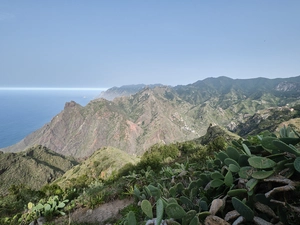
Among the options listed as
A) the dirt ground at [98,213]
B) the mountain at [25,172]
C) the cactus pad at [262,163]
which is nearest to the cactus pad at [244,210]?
the cactus pad at [262,163]

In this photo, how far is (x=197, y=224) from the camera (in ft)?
9.09

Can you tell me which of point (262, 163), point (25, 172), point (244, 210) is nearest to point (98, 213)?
point (244, 210)

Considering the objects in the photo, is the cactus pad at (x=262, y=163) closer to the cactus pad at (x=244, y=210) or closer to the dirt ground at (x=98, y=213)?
the cactus pad at (x=244, y=210)

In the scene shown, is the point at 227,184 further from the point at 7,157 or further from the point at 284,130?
the point at 7,157

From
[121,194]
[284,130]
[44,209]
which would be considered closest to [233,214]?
[284,130]

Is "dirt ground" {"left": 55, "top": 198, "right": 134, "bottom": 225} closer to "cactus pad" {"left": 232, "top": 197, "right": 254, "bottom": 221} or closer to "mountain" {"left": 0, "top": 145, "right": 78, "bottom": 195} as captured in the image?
"cactus pad" {"left": 232, "top": 197, "right": 254, "bottom": 221}

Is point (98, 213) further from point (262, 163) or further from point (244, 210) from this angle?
point (262, 163)

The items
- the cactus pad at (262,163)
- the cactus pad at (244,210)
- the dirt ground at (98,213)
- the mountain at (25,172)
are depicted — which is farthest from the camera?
the mountain at (25,172)

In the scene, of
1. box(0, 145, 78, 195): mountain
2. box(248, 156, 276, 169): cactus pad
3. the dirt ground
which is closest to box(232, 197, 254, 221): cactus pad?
box(248, 156, 276, 169): cactus pad

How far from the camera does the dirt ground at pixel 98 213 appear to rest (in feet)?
23.2

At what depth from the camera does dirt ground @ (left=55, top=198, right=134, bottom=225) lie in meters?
7.09

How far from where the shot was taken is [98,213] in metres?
7.61

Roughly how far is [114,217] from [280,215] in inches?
223

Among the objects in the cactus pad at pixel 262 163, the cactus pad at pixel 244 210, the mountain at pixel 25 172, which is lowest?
the mountain at pixel 25 172
